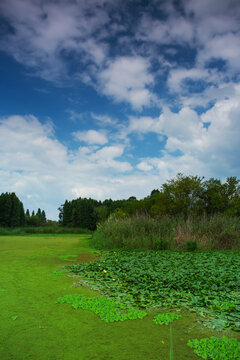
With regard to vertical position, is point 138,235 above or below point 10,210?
below

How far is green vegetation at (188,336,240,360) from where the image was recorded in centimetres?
147

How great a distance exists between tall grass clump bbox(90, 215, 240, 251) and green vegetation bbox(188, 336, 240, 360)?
486cm

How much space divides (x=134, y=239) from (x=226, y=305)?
191 inches

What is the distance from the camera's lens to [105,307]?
2.26 metres

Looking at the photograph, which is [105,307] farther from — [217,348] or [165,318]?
[217,348]

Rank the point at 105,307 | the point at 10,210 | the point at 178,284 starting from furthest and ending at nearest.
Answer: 1. the point at 10,210
2. the point at 178,284
3. the point at 105,307

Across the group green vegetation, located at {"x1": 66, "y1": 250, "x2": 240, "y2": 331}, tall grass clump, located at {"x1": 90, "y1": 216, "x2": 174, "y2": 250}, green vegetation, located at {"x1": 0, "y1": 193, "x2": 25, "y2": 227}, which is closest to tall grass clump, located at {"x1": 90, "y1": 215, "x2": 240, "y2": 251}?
tall grass clump, located at {"x1": 90, "y1": 216, "x2": 174, "y2": 250}

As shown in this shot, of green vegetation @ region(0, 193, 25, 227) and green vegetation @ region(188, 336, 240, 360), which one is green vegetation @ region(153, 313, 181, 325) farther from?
green vegetation @ region(0, 193, 25, 227)

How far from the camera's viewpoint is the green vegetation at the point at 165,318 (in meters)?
1.96

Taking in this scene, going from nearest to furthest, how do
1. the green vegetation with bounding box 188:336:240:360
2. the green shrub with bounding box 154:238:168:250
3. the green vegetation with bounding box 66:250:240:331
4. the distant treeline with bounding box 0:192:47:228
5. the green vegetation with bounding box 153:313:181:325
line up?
1. the green vegetation with bounding box 188:336:240:360
2. the green vegetation with bounding box 153:313:181:325
3. the green vegetation with bounding box 66:250:240:331
4. the green shrub with bounding box 154:238:168:250
5. the distant treeline with bounding box 0:192:47:228

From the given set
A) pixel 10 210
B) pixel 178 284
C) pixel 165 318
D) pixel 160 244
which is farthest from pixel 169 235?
pixel 10 210

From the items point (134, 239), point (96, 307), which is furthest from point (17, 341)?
point (134, 239)

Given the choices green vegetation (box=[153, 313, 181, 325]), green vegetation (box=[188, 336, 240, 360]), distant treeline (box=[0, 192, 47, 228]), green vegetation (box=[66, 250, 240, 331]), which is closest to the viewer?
green vegetation (box=[188, 336, 240, 360])

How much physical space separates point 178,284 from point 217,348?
1613 mm
